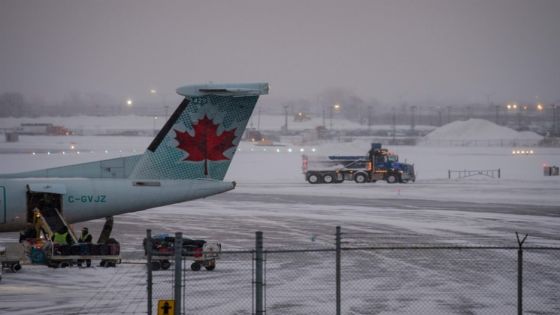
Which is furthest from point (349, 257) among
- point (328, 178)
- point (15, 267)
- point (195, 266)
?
point (328, 178)

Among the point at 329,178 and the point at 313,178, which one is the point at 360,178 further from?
the point at 313,178

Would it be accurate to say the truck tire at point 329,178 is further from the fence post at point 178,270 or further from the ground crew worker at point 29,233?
the fence post at point 178,270

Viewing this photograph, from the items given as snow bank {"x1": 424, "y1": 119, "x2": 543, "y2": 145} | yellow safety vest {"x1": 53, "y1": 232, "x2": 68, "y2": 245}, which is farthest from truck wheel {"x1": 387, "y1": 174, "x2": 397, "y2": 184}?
snow bank {"x1": 424, "y1": 119, "x2": 543, "y2": 145}

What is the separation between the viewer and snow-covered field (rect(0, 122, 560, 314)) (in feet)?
64.5

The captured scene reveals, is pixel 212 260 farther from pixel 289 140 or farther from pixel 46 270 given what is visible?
pixel 289 140

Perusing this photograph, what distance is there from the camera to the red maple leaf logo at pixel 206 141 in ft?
80.2

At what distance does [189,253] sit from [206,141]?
11.1ft

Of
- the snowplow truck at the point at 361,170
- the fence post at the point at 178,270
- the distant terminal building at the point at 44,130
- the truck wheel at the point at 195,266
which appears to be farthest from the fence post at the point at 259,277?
the distant terminal building at the point at 44,130

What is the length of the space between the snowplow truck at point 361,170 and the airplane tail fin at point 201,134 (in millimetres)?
38843

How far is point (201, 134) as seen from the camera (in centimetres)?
2452

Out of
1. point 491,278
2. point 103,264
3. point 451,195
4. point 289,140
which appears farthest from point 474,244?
point 289,140

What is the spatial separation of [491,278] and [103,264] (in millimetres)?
11193

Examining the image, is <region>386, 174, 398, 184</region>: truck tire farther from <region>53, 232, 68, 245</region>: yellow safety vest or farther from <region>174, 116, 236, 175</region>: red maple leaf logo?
<region>53, 232, 68, 245</region>: yellow safety vest

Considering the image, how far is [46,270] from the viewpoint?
2358 cm
